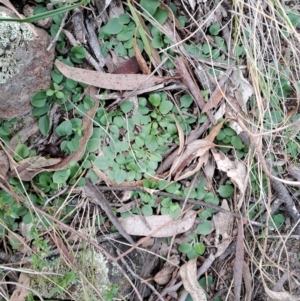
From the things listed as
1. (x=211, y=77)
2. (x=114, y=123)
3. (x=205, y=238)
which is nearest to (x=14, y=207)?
(x=114, y=123)

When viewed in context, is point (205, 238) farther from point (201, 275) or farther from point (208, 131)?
point (208, 131)

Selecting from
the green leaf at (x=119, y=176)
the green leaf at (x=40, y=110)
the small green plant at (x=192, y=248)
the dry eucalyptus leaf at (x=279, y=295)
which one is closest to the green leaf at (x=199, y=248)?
the small green plant at (x=192, y=248)

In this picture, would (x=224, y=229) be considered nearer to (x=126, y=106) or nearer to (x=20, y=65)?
(x=126, y=106)

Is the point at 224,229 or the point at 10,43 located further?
the point at 224,229

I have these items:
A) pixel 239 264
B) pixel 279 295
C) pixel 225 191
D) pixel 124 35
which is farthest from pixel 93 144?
pixel 279 295

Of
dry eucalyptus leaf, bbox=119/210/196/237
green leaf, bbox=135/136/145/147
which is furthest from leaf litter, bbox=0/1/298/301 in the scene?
green leaf, bbox=135/136/145/147

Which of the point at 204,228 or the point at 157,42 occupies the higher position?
the point at 157,42

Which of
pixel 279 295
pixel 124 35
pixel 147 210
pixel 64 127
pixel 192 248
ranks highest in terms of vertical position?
pixel 124 35
